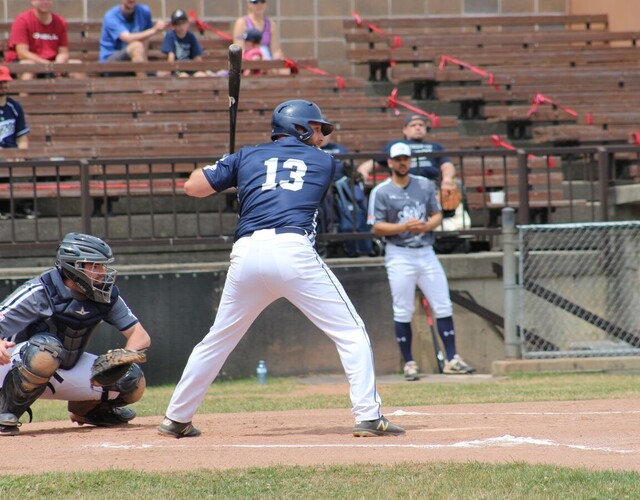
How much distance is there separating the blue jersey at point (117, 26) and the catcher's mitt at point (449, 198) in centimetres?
588

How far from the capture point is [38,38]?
15.4 meters

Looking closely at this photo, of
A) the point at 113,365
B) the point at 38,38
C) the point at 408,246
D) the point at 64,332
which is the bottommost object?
the point at 113,365

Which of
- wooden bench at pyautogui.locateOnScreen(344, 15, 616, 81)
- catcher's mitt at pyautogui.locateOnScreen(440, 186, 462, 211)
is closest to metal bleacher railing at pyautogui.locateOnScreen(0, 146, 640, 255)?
catcher's mitt at pyautogui.locateOnScreen(440, 186, 462, 211)

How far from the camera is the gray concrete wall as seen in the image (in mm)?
11578

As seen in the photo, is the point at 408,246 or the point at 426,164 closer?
the point at 408,246

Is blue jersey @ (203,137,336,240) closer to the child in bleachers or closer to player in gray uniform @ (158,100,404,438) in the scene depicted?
player in gray uniform @ (158,100,404,438)

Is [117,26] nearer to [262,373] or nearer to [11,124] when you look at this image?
[11,124]

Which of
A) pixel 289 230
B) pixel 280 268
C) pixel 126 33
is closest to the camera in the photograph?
pixel 280 268

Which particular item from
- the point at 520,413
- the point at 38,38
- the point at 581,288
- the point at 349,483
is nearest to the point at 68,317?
the point at 349,483

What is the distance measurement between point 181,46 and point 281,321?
572 cm

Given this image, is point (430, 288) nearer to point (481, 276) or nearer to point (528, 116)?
point (481, 276)

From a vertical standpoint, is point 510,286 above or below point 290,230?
below

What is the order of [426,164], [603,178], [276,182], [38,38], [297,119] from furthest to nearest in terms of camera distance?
[38,38] → [603,178] → [426,164] → [297,119] → [276,182]

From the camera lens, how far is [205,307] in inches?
462
